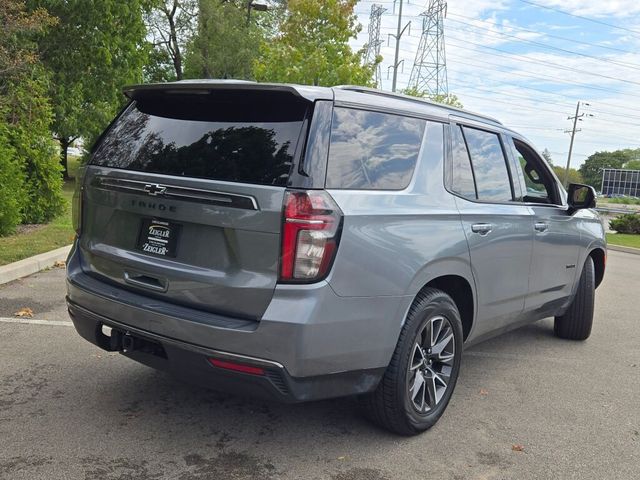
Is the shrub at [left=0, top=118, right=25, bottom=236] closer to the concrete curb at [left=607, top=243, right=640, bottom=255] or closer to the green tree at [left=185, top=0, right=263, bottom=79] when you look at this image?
the concrete curb at [left=607, top=243, right=640, bottom=255]

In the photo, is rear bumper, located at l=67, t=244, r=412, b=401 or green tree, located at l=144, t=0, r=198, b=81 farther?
green tree, located at l=144, t=0, r=198, b=81

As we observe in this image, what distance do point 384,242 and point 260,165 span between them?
74cm

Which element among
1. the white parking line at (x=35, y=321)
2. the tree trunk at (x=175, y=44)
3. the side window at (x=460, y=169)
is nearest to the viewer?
the side window at (x=460, y=169)

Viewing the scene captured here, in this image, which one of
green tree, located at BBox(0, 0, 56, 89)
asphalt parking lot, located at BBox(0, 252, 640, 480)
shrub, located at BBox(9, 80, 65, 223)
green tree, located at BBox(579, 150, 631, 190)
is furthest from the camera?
green tree, located at BBox(579, 150, 631, 190)

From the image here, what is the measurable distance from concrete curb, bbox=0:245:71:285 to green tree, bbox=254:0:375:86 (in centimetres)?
1312

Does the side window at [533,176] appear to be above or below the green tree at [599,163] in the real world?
below

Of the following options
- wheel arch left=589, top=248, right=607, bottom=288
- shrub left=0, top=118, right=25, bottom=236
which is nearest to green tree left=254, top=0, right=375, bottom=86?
shrub left=0, top=118, right=25, bottom=236

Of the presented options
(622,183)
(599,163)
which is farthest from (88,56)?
(599,163)

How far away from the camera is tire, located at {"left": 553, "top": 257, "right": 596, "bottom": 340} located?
575 cm

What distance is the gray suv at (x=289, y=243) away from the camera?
9.48ft

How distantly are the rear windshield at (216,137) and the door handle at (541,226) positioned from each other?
8.07 ft

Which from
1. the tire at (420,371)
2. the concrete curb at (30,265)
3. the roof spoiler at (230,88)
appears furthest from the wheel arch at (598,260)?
the concrete curb at (30,265)

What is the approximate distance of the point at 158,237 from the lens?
3244 mm

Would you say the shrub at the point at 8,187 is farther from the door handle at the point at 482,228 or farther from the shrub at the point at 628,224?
the shrub at the point at 628,224
